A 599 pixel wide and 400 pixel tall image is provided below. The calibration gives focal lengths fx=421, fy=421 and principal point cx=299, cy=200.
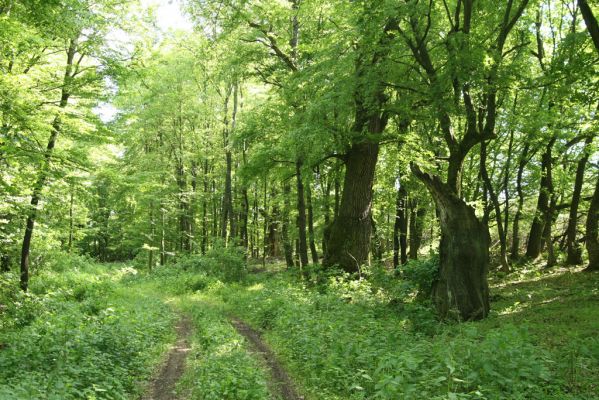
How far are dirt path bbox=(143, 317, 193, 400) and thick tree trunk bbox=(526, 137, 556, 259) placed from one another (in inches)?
568

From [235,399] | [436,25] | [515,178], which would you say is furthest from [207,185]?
[235,399]

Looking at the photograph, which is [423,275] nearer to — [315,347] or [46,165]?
[315,347]

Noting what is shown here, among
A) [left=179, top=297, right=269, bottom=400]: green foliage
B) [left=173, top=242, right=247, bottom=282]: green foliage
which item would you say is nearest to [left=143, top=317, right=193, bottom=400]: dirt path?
[left=179, top=297, right=269, bottom=400]: green foliage

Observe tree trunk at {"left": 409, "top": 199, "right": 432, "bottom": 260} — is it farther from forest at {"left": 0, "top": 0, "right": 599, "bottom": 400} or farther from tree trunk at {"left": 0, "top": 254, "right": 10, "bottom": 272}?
tree trunk at {"left": 0, "top": 254, "right": 10, "bottom": 272}

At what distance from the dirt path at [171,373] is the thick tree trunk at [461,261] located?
A: 6589 millimetres

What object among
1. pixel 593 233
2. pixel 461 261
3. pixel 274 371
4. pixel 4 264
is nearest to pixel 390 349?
pixel 274 371

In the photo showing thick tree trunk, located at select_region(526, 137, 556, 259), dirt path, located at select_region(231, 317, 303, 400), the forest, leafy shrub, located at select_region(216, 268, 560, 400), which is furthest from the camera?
thick tree trunk, located at select_region(526, 137, 556, 259)

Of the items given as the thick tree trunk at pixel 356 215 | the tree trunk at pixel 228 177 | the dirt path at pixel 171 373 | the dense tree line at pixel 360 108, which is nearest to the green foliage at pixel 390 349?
the thick tree trunk at pixel 356 215

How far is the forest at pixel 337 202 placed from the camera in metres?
7.02

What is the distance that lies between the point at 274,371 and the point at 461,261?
5.58 metres

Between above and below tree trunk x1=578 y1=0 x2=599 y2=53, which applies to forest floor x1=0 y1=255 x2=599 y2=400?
below

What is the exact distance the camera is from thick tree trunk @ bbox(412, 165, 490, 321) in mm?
10789

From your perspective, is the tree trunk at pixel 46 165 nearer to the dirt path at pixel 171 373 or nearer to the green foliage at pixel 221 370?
the dirt path at pixel 171 373

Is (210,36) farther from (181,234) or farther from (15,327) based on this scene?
(181,234)
